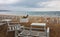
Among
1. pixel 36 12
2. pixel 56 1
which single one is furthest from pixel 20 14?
pixel 56 1

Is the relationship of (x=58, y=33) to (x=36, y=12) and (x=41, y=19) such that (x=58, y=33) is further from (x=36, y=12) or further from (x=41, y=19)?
(x=36, y=12)

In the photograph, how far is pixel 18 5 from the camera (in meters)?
2.85

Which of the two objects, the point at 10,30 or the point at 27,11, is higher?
the point at 27,11

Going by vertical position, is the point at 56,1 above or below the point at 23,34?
above

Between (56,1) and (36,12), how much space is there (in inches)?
21.4

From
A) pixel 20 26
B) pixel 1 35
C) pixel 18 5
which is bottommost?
pixel 1 35

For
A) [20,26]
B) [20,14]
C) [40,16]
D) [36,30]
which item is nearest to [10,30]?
[20,26]

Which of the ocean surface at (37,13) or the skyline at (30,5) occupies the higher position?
the skyline at (30,5)

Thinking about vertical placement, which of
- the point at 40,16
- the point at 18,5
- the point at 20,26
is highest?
the point at 18,5

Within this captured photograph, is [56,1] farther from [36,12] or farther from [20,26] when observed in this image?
[20,26]

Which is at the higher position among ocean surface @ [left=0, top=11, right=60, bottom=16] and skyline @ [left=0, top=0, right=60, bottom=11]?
skyline @ [left=0, top=0, right=60, bottom=11]

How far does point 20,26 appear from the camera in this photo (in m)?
2.82

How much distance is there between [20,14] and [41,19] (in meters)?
0.53

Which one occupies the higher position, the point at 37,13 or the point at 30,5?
the point at 30,5
